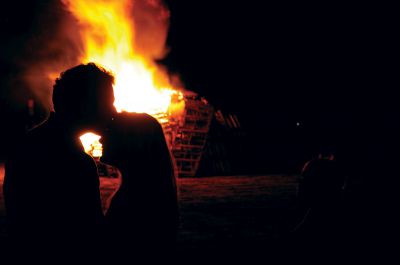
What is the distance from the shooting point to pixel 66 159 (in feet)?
6.38

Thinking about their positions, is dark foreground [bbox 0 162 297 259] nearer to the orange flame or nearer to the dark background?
the orange flame

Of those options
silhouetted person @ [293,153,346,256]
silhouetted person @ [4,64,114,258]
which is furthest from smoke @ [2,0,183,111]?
silhouetted person @ [4,64,114,258]

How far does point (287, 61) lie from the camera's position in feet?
82.1

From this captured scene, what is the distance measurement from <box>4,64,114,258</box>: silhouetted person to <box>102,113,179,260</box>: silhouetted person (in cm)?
28

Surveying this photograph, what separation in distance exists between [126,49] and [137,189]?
14.7 meters

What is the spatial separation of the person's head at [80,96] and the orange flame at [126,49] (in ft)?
43.9

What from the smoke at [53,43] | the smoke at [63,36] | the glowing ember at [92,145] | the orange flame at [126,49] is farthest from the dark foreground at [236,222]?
the smoke at [53,43]

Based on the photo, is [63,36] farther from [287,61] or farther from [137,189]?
[137,189]

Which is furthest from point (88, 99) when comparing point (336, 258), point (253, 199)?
point (253, 199)

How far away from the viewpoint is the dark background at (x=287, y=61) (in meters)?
20.3

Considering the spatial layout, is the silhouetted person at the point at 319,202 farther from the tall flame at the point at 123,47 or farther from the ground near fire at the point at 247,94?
the tall flame at the point at 123,47

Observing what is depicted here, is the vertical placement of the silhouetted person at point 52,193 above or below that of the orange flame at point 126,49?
below

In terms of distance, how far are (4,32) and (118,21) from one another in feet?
25.1

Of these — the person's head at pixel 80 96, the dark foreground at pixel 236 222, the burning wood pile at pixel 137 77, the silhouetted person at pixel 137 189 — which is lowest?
the dark foreground at pixel 236 222
